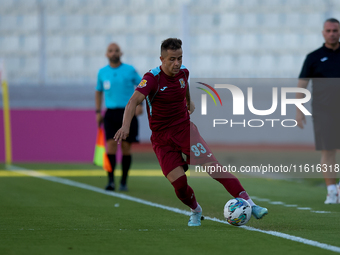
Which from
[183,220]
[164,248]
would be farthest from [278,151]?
[164,248]

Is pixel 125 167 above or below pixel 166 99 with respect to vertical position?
below

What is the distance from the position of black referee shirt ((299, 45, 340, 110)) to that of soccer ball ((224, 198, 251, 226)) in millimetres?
2751

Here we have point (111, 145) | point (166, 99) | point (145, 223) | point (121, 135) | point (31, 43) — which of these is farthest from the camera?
point (31, 43)

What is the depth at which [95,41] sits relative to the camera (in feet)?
80.4

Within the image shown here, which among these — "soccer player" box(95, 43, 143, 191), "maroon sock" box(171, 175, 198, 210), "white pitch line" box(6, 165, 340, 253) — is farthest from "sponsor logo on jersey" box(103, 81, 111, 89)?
"maroon sock" box(171, 175, 198, 210)

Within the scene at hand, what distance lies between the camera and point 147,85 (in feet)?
17.0

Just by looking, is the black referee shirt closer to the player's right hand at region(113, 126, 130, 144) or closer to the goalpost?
the player's right hand at region(113, 126, 130, 144)

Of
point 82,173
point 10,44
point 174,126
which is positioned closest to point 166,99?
point 174,126

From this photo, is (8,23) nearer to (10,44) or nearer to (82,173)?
(10,44)

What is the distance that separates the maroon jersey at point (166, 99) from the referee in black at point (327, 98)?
229cm

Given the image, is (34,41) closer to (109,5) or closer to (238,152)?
(109,5)

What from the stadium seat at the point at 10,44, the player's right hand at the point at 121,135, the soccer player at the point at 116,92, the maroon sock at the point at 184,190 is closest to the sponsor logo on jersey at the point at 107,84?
the soccer player at the point at 116,92

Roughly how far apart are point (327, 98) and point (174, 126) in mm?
2660

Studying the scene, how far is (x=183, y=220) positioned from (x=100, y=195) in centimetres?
271
